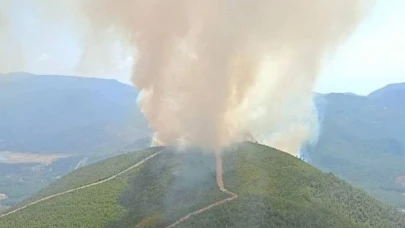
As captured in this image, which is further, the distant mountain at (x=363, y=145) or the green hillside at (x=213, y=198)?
the distant mountain at (x=363, y=145)

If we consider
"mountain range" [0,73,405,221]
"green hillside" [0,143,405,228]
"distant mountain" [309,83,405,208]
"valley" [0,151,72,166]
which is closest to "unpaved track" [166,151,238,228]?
"green hillside" [0,143,405,228]

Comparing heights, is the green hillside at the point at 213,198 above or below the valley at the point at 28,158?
below

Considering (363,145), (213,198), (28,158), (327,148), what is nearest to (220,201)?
(213,198)

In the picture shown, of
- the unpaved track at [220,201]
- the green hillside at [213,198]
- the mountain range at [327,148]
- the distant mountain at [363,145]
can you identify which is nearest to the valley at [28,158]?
the mountain range at [327,148]

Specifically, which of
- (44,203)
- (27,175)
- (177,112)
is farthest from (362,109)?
(44,203)

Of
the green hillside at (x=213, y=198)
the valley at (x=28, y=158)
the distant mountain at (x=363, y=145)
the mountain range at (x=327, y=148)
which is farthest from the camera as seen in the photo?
the valley at (x=28, y=158)

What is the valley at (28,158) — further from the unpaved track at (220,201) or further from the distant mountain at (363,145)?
the unpaved track at (220,201)

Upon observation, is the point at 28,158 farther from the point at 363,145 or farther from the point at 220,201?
the point at 220,201
